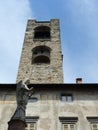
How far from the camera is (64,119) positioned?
1773cm

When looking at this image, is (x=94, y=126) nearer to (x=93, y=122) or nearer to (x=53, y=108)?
(x=93, y=122)

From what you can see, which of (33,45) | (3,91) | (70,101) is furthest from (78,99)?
(33,45)

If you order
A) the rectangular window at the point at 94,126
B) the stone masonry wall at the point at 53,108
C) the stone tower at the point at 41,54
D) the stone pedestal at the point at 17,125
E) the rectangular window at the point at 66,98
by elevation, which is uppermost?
the stone tower at the point at 41,54

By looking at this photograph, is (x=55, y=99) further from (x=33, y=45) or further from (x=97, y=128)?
(x=33, y=45)

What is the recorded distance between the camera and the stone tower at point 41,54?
27969 millimetres

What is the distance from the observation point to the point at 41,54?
31.8 metres

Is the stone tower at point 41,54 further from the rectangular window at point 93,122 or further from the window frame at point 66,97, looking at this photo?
the rectangular window at point 93,122

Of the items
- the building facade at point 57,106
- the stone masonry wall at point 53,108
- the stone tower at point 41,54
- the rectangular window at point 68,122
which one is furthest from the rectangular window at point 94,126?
the stone tower at point 41,54

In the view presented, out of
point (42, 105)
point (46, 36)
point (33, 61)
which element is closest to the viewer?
point (42, 105)

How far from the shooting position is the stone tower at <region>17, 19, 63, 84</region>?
27969 mm

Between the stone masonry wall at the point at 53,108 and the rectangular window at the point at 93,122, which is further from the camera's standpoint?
the stone masonry wall at the point at 53,108

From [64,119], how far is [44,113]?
1.28m

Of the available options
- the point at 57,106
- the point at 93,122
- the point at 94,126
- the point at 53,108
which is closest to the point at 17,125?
the point at 94,126

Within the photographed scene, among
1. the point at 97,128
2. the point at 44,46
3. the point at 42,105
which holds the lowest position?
the point at 97,128
